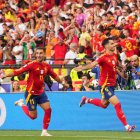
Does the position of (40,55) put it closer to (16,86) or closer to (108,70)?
(108,70)

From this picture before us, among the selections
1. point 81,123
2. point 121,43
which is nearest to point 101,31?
point 121,43

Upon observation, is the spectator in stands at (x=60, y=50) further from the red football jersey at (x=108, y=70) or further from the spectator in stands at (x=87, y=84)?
the red football jersey at (x=108, y=70)

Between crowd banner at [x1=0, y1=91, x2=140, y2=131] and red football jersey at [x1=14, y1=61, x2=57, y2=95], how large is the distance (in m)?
2.69

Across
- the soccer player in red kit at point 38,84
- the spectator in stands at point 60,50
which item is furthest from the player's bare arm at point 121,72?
the spectator in stands at point 60,50

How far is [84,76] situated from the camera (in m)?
21.6

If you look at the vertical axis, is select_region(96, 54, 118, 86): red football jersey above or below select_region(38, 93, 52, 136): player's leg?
above

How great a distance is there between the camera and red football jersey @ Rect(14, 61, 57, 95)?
59.8 feet

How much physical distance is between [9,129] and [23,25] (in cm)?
699

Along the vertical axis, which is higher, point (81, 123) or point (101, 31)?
point (101, 31)

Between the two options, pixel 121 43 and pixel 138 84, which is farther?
pixel 121 43

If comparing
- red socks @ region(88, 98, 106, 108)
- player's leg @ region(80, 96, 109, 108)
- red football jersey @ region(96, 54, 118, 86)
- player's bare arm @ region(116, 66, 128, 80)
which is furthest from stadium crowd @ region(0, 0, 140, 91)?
red football jersey @ region(96, 54, 118, 86)

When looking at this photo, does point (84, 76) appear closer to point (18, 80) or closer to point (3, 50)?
point (18, 80)

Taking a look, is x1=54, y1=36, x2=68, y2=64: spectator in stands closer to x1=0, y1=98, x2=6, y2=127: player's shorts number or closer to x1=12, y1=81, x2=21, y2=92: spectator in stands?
x1=12, y1=81, x2=21, y2=92: spectator in stands

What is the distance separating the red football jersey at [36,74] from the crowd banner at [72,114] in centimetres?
269
